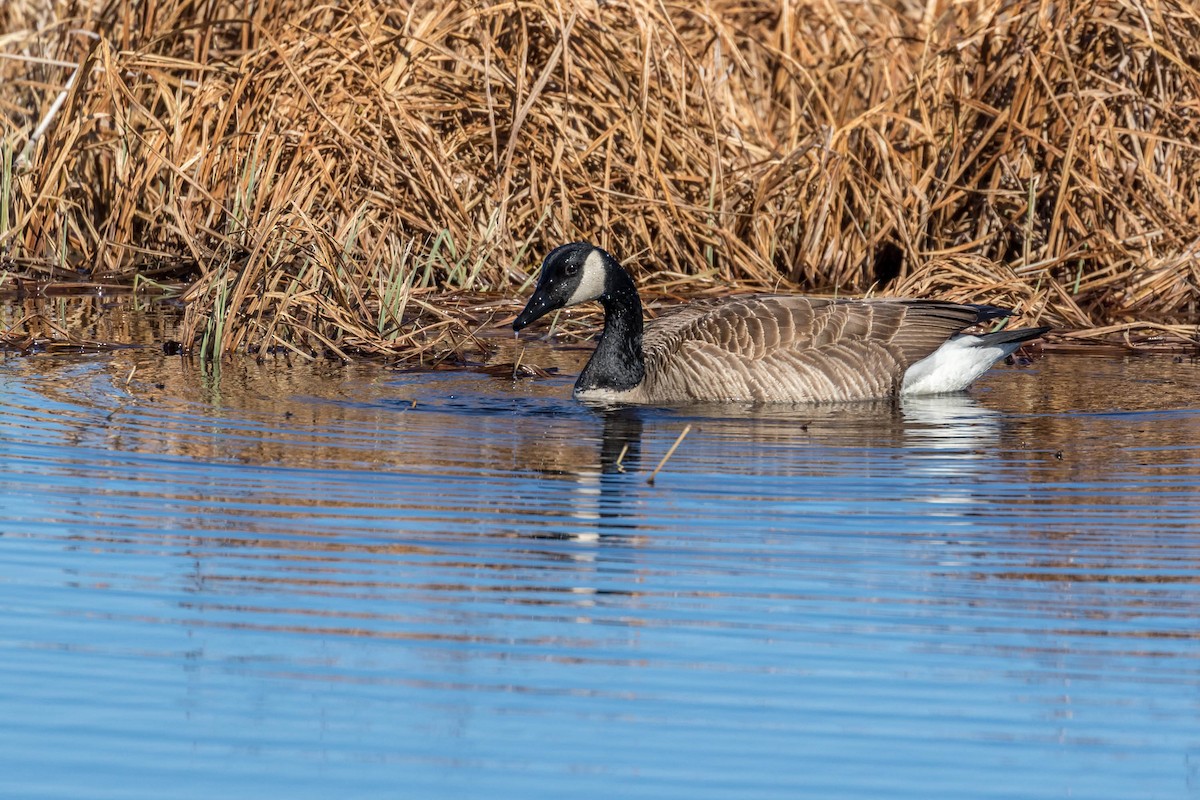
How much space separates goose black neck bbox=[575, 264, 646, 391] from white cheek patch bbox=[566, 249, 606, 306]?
0.04 metres

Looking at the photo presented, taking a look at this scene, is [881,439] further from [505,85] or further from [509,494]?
[505,85]

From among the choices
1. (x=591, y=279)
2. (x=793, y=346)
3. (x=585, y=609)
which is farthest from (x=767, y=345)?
(x=585, y=609)

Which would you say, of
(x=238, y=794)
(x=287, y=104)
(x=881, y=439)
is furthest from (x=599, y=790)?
(x=287, y=104)

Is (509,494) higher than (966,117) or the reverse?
the reverse

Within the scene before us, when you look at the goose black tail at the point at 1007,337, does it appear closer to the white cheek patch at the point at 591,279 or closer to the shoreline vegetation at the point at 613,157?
the shoreline vegetation at the point at 613,157

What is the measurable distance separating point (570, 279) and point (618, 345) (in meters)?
0.45

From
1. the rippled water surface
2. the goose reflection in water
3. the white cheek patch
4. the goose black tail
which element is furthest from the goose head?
the goose black tail

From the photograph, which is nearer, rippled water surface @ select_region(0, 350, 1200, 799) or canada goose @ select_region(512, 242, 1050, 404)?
rippled water surface @ select_region(0, 350, 1200, 799)

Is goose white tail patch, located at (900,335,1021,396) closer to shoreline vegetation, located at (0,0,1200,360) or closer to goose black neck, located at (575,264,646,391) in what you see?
goose black neck, located at (575,264,646,391)

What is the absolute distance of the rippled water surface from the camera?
13.2 feet

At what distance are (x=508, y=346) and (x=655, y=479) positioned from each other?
4.25m

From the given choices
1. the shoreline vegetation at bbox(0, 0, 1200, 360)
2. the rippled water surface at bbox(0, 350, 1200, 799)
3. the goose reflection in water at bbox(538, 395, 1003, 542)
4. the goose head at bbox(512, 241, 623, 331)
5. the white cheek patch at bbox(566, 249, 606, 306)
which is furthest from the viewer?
the shoreline vegetation at bbox(0, 0, 1200, 360)

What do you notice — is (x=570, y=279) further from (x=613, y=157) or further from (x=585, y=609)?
(x=585, y=609)

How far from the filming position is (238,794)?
12.5 feet
